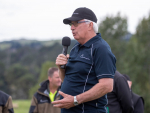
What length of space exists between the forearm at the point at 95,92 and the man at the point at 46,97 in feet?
12.1

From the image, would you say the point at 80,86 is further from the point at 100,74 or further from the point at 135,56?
the point at 135,56

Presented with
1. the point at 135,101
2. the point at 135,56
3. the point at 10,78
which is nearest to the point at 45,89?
the point at 135,101

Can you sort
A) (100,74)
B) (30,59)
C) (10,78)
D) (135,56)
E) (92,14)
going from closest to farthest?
(100,74)
(92,14)
(135,56)
(10,78)
(30,59)

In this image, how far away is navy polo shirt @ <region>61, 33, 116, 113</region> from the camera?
3057 millimetres

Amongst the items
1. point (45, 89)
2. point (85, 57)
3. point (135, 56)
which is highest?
point (85, 57)

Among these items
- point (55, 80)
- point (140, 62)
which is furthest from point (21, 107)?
point (55, 80)

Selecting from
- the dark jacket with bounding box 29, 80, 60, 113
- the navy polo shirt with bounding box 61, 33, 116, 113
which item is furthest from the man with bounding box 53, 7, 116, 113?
the dark jacket with bounding box 29, 80, 60, 113

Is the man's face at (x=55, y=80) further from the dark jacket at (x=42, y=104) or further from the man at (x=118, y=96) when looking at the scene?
the man at (x=118, y=96)

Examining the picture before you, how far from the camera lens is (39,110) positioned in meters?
6.57

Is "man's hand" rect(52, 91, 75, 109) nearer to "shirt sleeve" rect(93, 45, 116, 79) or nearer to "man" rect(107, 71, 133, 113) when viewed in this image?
"shirt sleeve" rect(93, 45, 116, 79)

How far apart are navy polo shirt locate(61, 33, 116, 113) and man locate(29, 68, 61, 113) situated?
3.39 metres

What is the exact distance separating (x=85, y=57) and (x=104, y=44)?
1.01 feet

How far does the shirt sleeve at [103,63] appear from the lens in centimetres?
303

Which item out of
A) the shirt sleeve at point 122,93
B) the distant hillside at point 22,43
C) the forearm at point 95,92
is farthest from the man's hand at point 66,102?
the distant hillside at point 22,43
